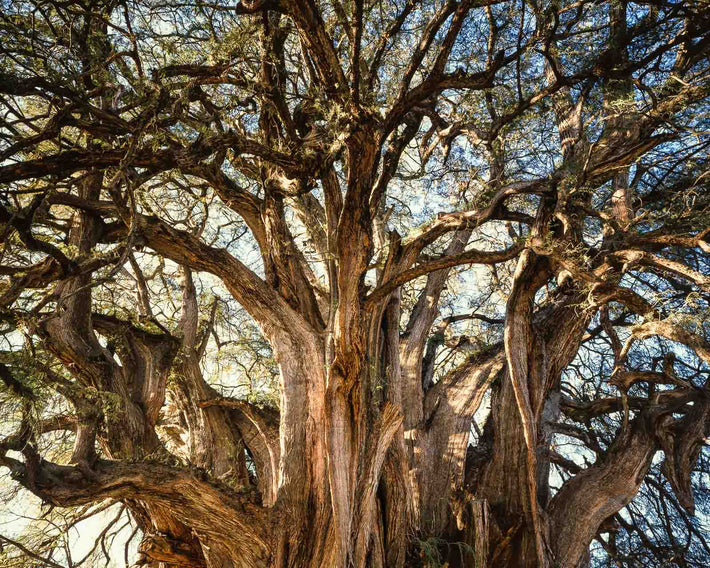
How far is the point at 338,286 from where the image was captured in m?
3.81

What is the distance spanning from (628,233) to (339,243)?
207 centimetres

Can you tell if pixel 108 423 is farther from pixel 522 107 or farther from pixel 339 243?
pixel 522 107

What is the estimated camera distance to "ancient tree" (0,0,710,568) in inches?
139

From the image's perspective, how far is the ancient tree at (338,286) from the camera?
11.6 ft

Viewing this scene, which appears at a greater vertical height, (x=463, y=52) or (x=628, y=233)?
(x=463, y=52)

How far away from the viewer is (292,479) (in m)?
3.97

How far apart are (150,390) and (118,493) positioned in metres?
1.35

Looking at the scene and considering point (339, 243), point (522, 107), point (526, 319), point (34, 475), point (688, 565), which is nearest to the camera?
point (34, 475)

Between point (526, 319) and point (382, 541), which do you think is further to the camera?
point (526, 319)

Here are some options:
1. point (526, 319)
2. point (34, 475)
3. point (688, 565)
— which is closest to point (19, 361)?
point (34, 475)

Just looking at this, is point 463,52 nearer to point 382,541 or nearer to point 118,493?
point 382,541

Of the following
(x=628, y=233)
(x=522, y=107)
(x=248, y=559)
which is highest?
(x=522, y=107)

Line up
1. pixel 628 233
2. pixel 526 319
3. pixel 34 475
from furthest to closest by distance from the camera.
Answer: pixel 526 319, pixel 628 233, pixel 34 475

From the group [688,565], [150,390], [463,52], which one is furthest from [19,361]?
[688,565]
